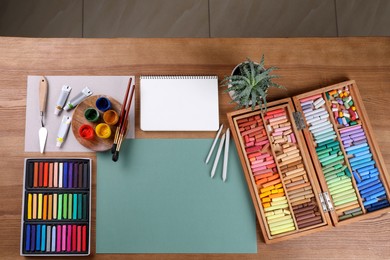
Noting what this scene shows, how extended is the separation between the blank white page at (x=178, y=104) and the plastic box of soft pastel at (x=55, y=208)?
234 millimetres

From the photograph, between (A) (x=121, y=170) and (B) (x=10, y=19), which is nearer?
(A) (x=121, y=170)

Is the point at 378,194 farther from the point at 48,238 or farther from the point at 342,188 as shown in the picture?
the point at 48,238

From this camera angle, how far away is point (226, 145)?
125cm

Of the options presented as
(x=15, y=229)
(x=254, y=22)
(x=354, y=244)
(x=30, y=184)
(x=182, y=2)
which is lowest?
(x=354, y=244)

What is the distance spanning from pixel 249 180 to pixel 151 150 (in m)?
0.29

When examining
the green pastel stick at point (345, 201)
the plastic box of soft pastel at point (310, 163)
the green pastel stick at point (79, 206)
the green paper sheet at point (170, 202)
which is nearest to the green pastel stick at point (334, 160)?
the plastic box of soft pastel at point (310, 163)

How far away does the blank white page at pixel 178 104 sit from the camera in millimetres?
1254

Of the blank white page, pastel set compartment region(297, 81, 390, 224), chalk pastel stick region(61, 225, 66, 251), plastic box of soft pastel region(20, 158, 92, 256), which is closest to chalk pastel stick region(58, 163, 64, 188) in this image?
plastic box of soft pastel region(20, 158, 92, 256)

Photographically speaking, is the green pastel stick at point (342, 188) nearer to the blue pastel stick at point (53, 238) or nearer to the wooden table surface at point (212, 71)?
the wooden table surface at point (212, 71)

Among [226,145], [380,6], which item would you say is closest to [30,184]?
[226,145]

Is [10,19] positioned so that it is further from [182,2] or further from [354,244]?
[354,244]

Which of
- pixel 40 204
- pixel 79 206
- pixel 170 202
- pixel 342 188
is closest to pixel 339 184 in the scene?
pixel 342 188

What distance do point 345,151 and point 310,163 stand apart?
110mm

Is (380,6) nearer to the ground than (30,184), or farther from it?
farther from it
